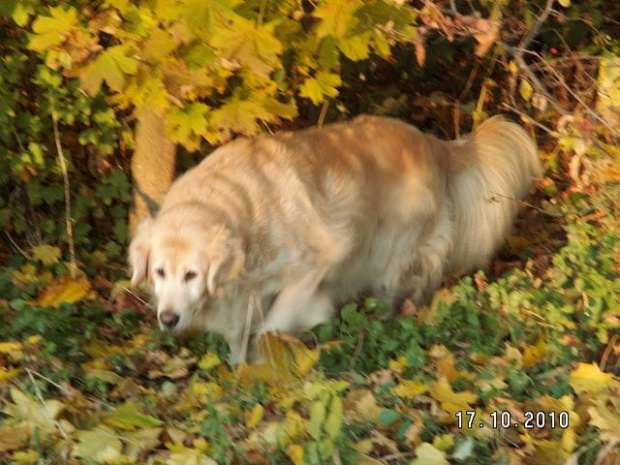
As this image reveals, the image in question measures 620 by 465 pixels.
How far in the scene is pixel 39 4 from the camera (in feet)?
15.8

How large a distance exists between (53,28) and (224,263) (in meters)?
1.38

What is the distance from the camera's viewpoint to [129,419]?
3805 millimetres

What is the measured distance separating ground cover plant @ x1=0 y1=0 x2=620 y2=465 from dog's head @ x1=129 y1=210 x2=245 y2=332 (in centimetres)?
33

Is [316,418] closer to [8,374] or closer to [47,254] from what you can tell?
[8,374]

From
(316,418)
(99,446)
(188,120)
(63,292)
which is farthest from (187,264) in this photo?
(316,418)

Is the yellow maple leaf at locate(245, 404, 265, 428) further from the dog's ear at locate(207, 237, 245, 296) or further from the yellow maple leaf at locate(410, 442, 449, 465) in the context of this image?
the dog's ear at locate(207, 237, 245, 296)

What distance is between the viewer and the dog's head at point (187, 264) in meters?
4.59

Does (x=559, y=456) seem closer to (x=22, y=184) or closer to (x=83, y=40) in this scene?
(x=83, y=40)

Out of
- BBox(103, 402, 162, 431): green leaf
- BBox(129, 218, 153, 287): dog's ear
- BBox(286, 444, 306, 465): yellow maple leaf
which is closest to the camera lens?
BBox(286, 444, 306, 465): yellow maple leaf

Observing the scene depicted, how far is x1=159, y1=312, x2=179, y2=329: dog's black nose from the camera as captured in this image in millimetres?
4535

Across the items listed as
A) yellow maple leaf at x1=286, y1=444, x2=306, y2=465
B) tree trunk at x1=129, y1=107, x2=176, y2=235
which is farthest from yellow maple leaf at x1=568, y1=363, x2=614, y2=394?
tree trunk at x1=129, y1=107, x2=176, y2=235

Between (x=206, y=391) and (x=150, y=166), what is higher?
(x=150, y=166)

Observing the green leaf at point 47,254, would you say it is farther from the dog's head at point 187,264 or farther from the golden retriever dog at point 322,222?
the dog's head at point 187,264

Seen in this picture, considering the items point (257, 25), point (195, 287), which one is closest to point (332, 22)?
point (257, 25)
